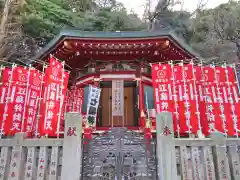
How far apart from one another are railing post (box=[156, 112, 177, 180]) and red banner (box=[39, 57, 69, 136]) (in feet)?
11.4

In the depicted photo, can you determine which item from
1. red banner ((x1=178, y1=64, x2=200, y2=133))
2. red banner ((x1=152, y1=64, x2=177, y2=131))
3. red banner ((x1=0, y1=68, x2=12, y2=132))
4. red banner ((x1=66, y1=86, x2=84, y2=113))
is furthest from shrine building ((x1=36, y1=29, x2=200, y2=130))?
red banner ((x1=0, y1=68, x2=12, y2=132))

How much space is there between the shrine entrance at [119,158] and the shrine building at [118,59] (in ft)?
12.0

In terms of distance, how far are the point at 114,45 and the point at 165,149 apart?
18.2ft

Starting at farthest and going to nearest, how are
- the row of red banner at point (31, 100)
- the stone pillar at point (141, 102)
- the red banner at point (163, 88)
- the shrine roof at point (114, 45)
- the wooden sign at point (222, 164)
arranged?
1. the stone pillar at point (141, 102)
2. the shrine roof at point (114, 45)
3. the red banner at point (163, 88)
4. the row of red banner at point (31, 100)
5. the wooden sign at point (222, 164)

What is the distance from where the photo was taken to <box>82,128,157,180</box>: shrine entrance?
4387 mm

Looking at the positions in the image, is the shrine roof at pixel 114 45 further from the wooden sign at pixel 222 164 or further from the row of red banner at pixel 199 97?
the wooden sign at pixel 222 164

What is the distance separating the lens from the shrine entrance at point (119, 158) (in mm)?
4387

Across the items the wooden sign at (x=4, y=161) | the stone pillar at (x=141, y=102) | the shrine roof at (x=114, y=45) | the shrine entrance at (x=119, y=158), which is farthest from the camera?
the stone pillar at (x=141, y=102)

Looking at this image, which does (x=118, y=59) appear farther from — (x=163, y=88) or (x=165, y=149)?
(x=165, y=149)

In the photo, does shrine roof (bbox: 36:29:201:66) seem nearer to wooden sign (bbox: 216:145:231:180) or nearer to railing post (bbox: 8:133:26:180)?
railing post (bbox: 8:133:26:180)

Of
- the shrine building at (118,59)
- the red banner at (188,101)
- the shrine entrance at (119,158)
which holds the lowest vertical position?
the shrine entrance at (119,158)

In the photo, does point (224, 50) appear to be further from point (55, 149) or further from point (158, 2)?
point (55, 149)

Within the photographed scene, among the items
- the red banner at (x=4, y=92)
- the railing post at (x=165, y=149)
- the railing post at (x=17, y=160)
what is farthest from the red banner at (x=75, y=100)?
the railing post at (x=165, y=149)

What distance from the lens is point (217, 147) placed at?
397 centimetres
